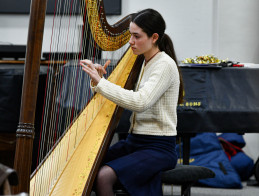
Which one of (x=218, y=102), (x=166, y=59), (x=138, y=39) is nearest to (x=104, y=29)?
(x=138, y=39)

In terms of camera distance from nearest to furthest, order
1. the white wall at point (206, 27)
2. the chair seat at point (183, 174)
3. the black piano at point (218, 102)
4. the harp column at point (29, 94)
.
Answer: the harp column at point (29, 94) < the chair seat at point (183, 174) < the black piano at point (218, 102) < the white wall at point (206, 27)

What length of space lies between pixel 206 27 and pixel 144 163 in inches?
133

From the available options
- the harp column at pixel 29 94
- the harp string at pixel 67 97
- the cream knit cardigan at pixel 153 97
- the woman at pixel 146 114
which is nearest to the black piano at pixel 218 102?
the harp string at pixel 67 97

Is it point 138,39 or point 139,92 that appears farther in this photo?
point 138,39

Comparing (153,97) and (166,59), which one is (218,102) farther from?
(153,97)

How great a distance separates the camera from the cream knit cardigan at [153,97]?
1957 mm

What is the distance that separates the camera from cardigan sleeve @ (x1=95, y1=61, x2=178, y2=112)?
6.40ft

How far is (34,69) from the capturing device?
1.41 metres

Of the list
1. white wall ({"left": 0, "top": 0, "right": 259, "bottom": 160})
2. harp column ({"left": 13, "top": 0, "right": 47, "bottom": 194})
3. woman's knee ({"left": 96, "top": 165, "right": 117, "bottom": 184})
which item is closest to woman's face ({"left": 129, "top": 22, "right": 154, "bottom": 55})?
woman's knee ({"left": 96, "top": 165, "right": 117, "bottom": 184})

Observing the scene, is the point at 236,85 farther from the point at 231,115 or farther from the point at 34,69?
the point at 34,69

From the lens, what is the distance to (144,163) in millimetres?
1977

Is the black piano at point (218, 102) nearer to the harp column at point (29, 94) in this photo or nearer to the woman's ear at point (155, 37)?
the woman's ear at point (155, 37)

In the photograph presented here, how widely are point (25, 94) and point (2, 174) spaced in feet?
1.46

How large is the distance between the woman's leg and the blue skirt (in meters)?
0.04
